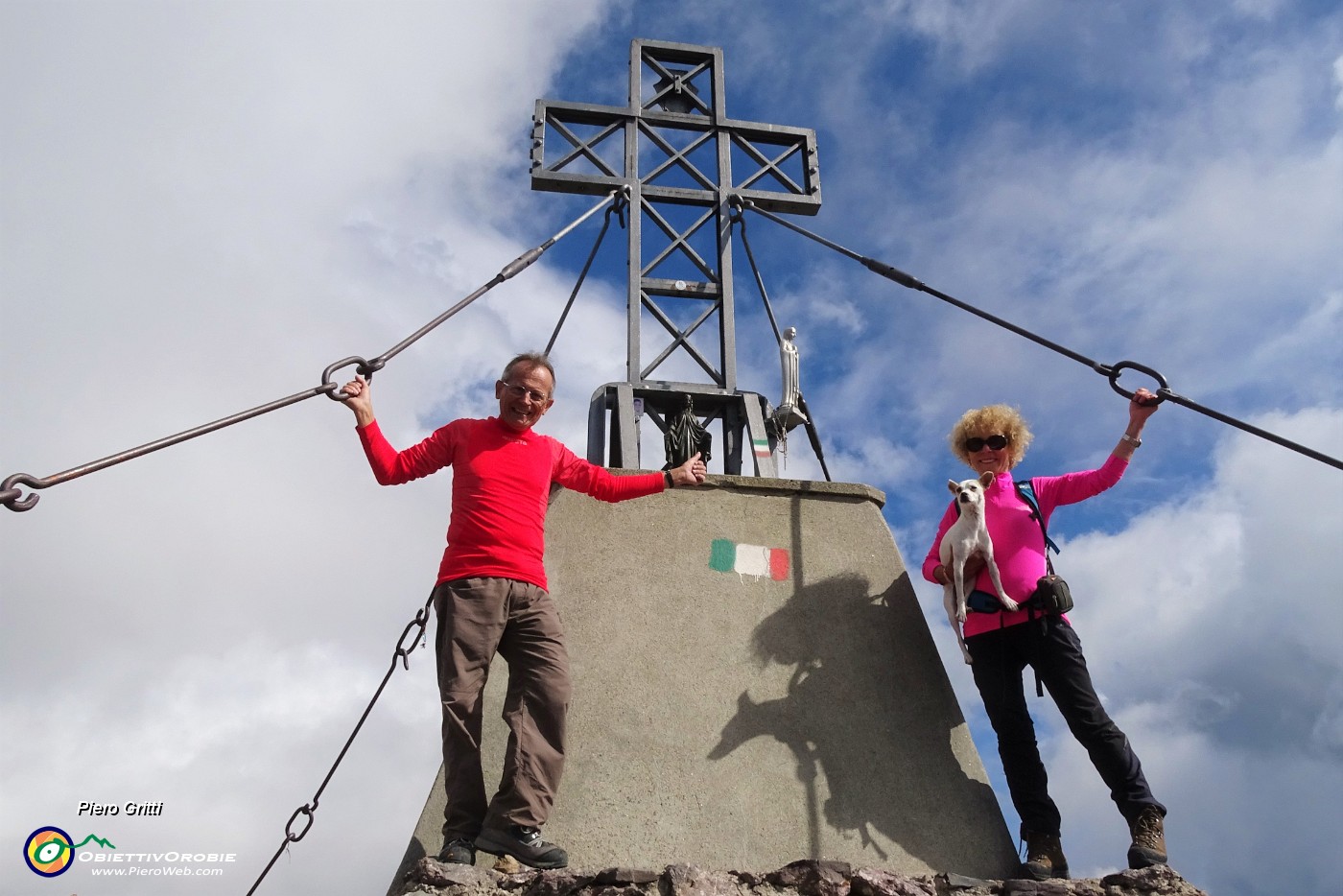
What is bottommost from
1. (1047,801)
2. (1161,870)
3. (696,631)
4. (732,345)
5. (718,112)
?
(1161,870)

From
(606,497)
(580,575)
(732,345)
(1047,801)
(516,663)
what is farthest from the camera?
(732,345)

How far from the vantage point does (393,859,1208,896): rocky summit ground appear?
3.20 m

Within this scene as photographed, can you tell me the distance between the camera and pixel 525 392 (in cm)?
399

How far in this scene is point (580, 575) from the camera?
4.62m

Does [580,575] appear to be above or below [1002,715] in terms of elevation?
above

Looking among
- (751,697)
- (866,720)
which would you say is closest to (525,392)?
(751,697)

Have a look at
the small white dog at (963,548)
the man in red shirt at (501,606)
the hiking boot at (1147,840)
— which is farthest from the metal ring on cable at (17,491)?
the hiking boot at (1147,840)

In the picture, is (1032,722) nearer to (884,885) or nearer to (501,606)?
(884,885)

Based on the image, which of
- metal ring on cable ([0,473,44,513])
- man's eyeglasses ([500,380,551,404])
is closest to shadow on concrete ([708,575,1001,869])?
man's eyeglasses ([500,380,551,404])

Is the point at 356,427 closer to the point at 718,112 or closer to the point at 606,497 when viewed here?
the point at 606,497

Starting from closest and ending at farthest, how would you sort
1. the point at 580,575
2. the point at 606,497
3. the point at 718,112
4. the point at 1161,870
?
the point at 1161,870, the point at 606,497, the point at 580,575, the point at 718,112

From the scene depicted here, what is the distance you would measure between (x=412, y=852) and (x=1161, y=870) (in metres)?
2.67

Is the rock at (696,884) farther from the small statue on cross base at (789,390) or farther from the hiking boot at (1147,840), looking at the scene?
the small statue on cross base at (789,390)

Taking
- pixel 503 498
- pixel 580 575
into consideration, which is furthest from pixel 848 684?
pixel 503 498
